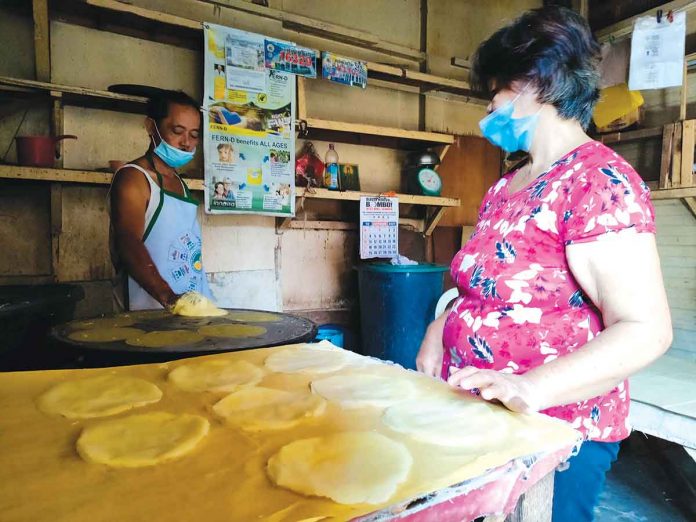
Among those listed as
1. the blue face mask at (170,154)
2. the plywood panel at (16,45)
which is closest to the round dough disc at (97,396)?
the blue face mask at (170,154)

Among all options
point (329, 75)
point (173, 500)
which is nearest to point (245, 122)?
point (329, 75)

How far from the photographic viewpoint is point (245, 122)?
3137mm

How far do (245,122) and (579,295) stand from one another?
2.61 metres

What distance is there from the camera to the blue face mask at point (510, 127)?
49.4 inches

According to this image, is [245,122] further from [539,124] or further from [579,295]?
[579,295]

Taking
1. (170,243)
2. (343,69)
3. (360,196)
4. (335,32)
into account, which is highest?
(335,32)

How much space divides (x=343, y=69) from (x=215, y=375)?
276cm

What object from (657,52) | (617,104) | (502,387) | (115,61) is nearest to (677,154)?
(617,104)

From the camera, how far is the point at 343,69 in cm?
333

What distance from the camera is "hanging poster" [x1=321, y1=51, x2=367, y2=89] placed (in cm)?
327

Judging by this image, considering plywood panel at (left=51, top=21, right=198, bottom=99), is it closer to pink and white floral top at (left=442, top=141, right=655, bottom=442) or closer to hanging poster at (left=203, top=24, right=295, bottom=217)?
hanging poster at (left=203, top=24, right=295, bottom=217)

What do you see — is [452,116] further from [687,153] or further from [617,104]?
[687,153]

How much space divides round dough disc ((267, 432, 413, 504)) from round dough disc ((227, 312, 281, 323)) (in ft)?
3.73

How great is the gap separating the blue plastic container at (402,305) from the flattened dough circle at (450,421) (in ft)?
7.70
